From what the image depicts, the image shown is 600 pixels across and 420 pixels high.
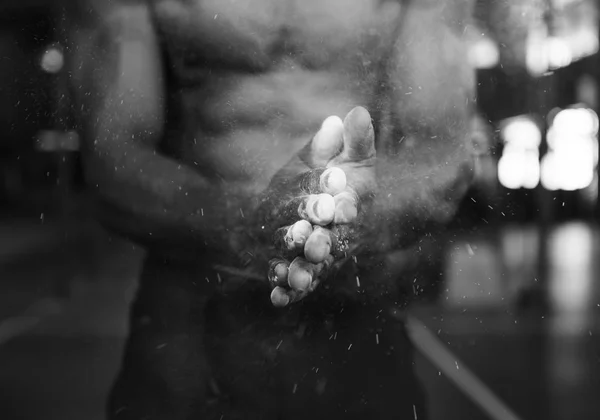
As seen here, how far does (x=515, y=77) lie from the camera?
656mm

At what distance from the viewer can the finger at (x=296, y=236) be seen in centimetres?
52

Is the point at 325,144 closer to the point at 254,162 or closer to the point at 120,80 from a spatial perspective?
the point at 254,162

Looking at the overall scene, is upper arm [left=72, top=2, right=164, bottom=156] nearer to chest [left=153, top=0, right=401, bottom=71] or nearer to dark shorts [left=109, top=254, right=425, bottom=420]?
chest [left=153, top=0, right=401, bottom=71]

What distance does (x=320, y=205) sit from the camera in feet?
1.72

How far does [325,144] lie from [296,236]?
0.36 feet

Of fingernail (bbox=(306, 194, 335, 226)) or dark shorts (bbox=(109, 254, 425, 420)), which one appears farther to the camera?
dark shorts (bbox=(109, 254, 425, 420))

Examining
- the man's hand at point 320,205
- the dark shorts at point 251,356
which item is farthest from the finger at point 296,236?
the dark shorts at point 251,356

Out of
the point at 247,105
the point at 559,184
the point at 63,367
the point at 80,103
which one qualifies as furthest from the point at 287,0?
the point at 63,367

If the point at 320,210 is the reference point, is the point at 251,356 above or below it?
below

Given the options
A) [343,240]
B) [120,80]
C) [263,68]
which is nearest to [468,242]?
[343,240]

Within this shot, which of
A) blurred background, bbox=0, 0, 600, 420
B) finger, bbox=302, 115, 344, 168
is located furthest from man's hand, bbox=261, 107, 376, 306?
blurred background, bbox=0, 0, 600, 420

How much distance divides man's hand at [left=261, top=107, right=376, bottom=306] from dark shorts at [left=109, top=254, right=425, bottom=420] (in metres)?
0.08

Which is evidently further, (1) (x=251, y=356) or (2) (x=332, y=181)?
(1) (x=251, y=356)

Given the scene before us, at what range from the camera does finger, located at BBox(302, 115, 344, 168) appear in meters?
0.58
